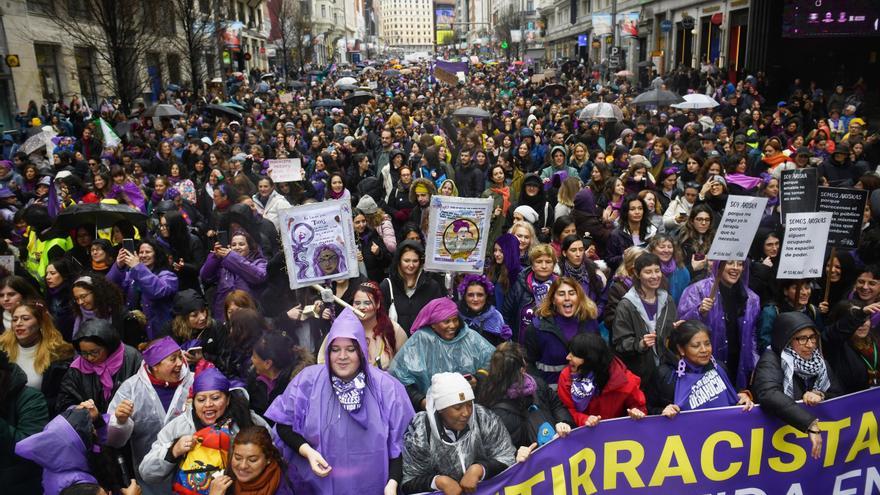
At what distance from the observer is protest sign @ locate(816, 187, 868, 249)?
16.9 ft

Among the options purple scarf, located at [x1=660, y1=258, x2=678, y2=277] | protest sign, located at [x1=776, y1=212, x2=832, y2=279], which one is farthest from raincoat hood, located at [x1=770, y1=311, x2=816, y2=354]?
purple scarf, located at [x1=660, y1=258, x2=678, y2=277]

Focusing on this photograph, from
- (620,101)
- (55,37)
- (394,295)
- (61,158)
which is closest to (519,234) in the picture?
(394,295)

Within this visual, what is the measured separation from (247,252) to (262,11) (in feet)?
184

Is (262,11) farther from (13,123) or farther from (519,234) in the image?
(519,234)

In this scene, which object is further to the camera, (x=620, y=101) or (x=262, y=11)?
(x=262, y=11)

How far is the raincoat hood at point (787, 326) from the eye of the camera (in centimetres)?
399

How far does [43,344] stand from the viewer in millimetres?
4402

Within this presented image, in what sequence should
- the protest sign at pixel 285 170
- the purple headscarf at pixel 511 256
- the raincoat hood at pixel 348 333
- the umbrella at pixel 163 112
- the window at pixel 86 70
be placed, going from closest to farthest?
the raincoat hood at pixel 348 333 → the purple headscarf at pixel 511 256 → the protest sign at pixel 285 170 → the umbrella at pixel 163 112 → the window at pixel 86 70

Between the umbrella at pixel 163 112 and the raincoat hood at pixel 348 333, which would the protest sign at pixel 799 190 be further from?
the umbrella at pixel 163 112

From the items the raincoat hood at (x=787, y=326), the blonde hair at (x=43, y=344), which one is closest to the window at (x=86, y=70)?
the blonde hair at (x=43, y=344)

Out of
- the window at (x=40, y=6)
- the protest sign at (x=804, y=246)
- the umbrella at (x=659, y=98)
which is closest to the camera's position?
the protest sign at (x=804, y=246)

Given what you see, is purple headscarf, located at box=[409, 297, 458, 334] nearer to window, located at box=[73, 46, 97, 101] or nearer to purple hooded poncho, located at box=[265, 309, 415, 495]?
purple hooded poncho, located at box=[265, 309, 415, 495]

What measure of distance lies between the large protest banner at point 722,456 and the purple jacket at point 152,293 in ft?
12.1

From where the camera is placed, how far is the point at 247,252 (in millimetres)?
6082
